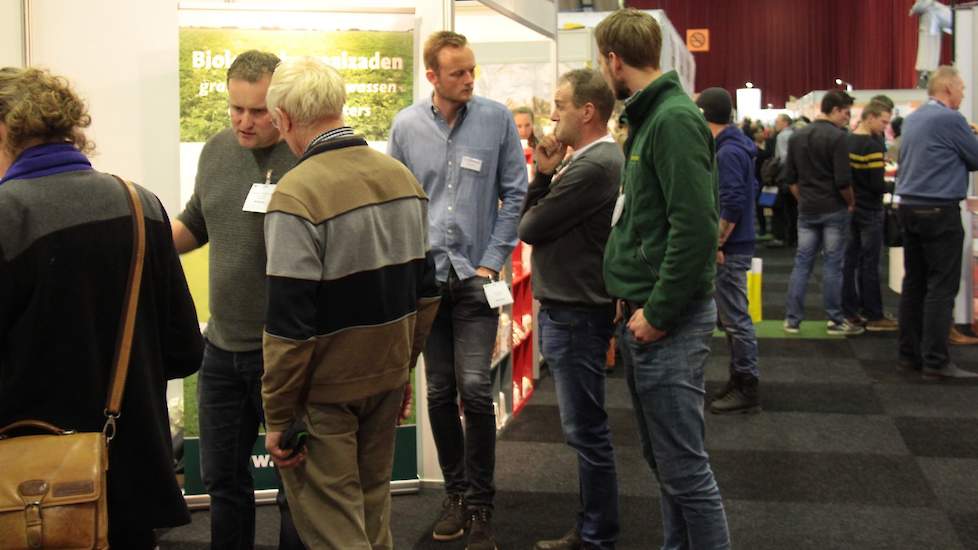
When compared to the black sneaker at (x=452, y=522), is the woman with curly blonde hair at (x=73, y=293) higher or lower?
higher

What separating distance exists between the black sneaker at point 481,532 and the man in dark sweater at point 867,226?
445 cm

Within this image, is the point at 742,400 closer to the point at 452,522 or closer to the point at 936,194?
the point at 936,194

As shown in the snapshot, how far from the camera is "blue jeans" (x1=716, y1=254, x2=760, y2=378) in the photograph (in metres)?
4.93

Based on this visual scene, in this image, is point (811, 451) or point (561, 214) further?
point (811, 451)

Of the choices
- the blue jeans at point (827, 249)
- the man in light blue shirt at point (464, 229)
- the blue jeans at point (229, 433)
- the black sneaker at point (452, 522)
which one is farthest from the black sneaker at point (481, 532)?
the blue jeans at point (827, 249)

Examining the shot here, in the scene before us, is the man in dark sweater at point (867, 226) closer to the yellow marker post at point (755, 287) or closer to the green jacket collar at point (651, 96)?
the yellow marker post at point (755, 287)

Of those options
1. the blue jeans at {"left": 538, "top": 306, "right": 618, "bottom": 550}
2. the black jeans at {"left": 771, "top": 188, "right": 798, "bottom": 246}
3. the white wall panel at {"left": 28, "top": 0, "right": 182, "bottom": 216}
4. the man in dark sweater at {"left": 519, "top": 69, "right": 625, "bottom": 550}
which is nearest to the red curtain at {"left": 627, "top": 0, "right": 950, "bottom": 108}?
the black jeans at {"left": 771, "top": 188, "right": 798, "bottom": 246}

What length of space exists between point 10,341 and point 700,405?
56.2 inches

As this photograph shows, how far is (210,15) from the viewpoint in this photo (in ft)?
11.4

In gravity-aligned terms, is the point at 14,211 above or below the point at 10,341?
above

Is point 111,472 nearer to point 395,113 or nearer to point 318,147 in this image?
point 318,147

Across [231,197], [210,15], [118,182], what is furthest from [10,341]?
[210,15]

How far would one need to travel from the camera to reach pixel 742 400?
198 inches

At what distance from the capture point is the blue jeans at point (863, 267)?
6.93m
